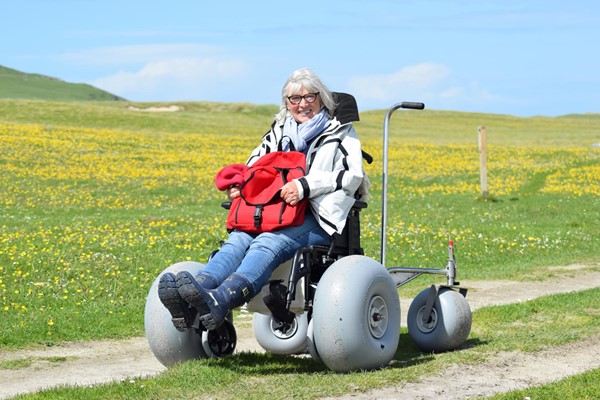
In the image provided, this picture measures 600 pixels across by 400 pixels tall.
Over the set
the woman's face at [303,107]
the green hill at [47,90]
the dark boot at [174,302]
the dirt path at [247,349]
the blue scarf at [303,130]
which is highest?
the green hill at [47,90]

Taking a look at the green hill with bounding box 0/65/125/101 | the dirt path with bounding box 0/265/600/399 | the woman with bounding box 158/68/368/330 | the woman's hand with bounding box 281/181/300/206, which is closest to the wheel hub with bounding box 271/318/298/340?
the dirt path with bounding box 0/265/600/399

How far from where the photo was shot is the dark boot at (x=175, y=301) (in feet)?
21.6

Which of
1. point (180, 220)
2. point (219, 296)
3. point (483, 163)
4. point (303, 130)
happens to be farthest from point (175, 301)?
point (483, 163)

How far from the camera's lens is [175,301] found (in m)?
6.61

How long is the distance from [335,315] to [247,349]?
2.50 m

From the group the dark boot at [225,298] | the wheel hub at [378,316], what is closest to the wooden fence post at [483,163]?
the wheel hub at [378,316]

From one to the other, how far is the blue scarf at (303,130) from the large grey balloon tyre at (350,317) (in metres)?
1.04

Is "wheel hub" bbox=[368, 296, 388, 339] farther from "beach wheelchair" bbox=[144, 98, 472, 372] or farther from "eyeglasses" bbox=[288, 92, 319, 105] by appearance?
"eyeglasses" bbox=[288, 92, 319, 105]

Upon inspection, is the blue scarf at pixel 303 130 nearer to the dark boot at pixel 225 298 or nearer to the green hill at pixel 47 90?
the dark boot at pixel 225 298

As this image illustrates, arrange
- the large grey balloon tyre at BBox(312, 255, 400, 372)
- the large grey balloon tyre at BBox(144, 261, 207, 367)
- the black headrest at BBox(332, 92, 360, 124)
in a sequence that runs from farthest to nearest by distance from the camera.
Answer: the black headrest at BBox(332, 92, 360, 124), the large grey balloon tyre at BBox(144, 261, 207, 367), the large grey balloon tyre at BBox(312, 255, 400, 372)

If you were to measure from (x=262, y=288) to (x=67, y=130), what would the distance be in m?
42.0

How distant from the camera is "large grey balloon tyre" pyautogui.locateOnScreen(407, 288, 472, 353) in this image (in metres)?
8.24

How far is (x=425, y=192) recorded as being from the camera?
97.6 ft

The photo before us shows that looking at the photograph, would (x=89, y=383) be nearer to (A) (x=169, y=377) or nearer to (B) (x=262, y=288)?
(A) (x=169, y=377)
